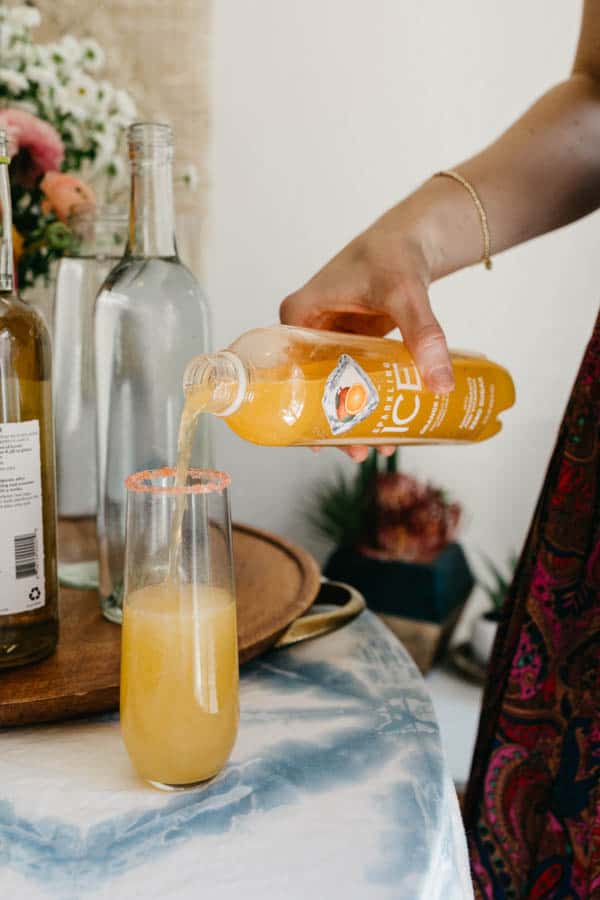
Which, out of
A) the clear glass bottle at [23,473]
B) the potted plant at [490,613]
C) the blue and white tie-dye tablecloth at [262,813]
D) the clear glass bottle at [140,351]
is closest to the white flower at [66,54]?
the clear glass bottle at [140,351]

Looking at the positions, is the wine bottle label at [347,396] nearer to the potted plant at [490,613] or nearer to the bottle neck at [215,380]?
the bottle neck at [215,380]

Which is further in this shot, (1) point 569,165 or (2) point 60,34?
(2) point 60,34

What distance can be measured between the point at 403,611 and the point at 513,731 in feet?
2.91

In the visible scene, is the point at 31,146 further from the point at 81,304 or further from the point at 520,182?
the point at 520,182

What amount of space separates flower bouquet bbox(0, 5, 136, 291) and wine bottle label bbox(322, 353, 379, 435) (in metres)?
0.42

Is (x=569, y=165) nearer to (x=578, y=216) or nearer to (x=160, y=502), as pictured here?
(x=578, y=216)

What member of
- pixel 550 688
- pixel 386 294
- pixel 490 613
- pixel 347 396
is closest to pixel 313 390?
pixel 347 396

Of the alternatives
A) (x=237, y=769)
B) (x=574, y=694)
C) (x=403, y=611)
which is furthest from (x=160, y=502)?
(x=403, y=611)

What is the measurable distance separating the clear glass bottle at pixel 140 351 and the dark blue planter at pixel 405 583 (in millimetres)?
947

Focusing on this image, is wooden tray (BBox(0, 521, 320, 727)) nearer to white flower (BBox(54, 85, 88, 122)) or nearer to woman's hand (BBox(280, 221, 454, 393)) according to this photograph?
woman's hand (BBox(280, 221, 454, 393))

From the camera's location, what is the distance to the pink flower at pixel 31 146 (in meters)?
1.00

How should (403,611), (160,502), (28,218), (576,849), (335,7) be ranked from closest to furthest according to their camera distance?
(160,502) → (576,849) → (28,218) → (403,611) → (335,7)

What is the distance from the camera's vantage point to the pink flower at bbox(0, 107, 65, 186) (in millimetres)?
999

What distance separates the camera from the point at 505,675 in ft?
2.78
